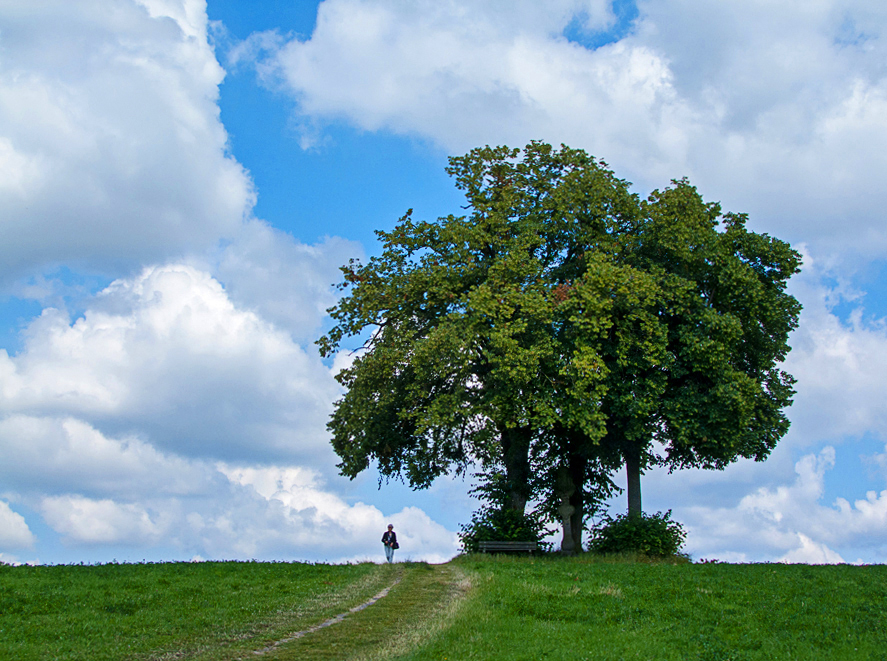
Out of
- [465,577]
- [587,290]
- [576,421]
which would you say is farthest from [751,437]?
[465,577]

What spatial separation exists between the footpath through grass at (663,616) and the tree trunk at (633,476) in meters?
8.68

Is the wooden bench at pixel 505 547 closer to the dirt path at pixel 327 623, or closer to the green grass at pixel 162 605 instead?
the green grass at pixel 162 605

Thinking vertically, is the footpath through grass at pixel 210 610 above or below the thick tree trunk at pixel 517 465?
below

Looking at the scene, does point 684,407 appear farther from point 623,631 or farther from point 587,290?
point 623,631

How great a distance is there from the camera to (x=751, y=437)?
3547 cm

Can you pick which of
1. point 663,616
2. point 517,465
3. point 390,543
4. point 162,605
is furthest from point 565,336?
point 162,605

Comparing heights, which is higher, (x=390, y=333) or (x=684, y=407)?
(x=390, y=333)

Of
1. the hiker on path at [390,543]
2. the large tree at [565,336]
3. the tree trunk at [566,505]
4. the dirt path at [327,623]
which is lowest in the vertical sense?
the dirt path at [327,623]

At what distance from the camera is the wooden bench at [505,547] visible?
34.2m

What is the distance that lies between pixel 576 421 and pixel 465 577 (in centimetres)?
1018

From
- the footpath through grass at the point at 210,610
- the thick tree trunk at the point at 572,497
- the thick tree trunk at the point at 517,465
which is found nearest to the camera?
the footpath through grass at the point at 210,610

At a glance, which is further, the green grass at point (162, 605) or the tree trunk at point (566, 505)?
the tree trunk at point (566, 505)

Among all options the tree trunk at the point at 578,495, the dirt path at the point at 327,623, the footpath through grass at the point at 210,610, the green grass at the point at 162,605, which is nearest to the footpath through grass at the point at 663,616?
the footpath through grass at the point at 210,610

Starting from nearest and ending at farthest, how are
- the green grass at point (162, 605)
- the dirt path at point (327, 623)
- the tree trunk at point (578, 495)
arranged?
the dirt path at point (327, 623)
the green grass at point (162, 605)
the tree trunk at point (578, 495)
